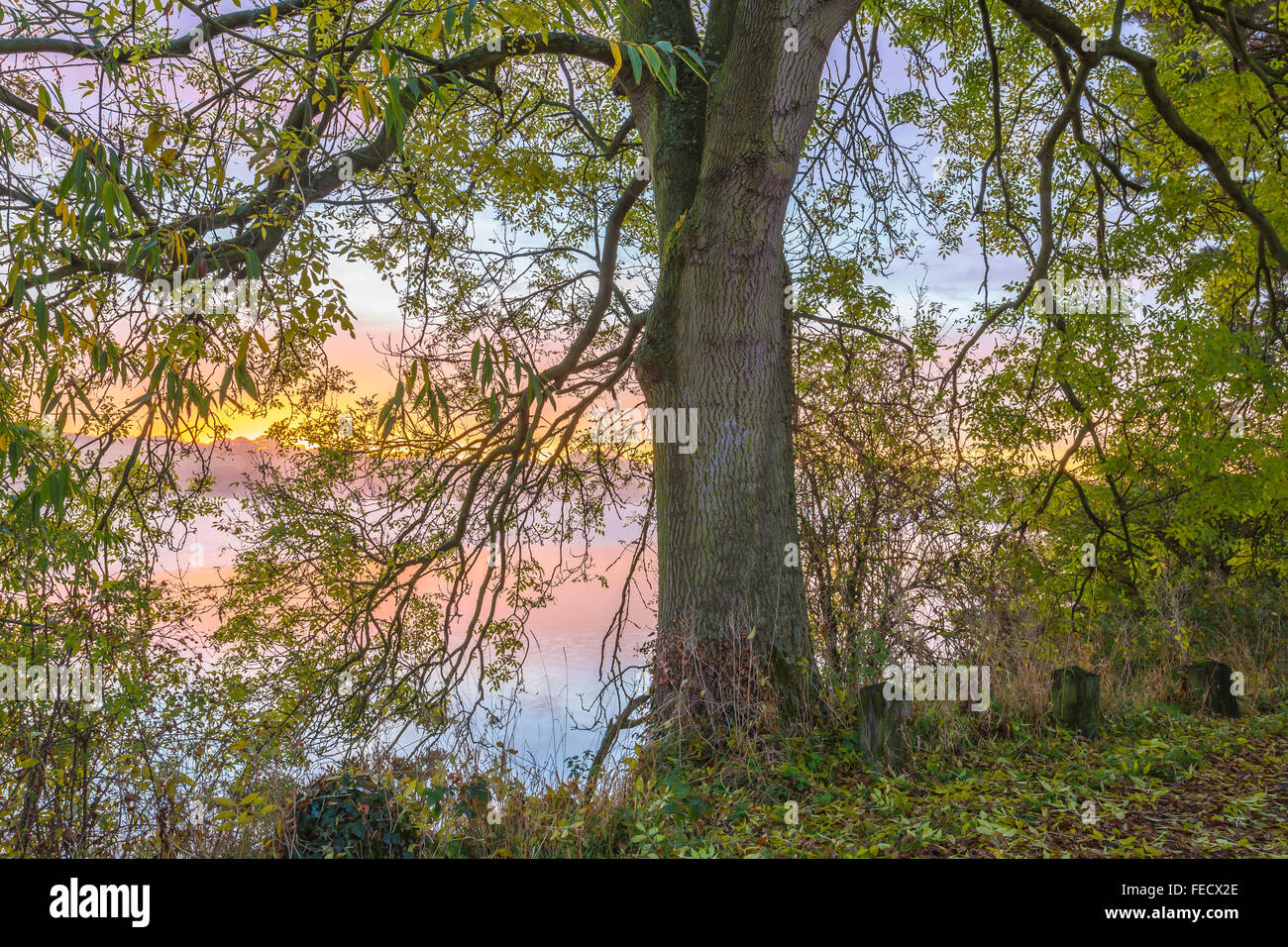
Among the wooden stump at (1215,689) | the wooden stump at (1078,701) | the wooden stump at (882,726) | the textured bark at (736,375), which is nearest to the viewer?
the wooden stump at (882,726)

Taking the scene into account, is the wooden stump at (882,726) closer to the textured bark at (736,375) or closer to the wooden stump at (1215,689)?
the textured bark at (736,375)

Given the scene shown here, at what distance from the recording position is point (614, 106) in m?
9.64

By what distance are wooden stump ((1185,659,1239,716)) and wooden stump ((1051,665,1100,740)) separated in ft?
6.48

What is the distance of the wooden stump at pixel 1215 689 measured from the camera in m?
7.49

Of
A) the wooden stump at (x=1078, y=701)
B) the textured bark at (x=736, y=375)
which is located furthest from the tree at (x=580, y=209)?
the wooden stump at (x=1078, y=701)

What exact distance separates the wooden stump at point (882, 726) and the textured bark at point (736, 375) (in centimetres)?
51

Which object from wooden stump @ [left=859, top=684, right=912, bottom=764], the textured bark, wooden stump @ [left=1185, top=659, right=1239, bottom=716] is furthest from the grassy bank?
wooden stump @ [left=1185, top=659, right=1239, bottom=716]

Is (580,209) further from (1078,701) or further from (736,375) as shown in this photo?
(1078,701)

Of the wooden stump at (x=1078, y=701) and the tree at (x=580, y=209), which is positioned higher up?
the tree at (x=580, y=209)

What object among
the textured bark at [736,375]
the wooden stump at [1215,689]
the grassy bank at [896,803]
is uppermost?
the textured bark at [736,375]
